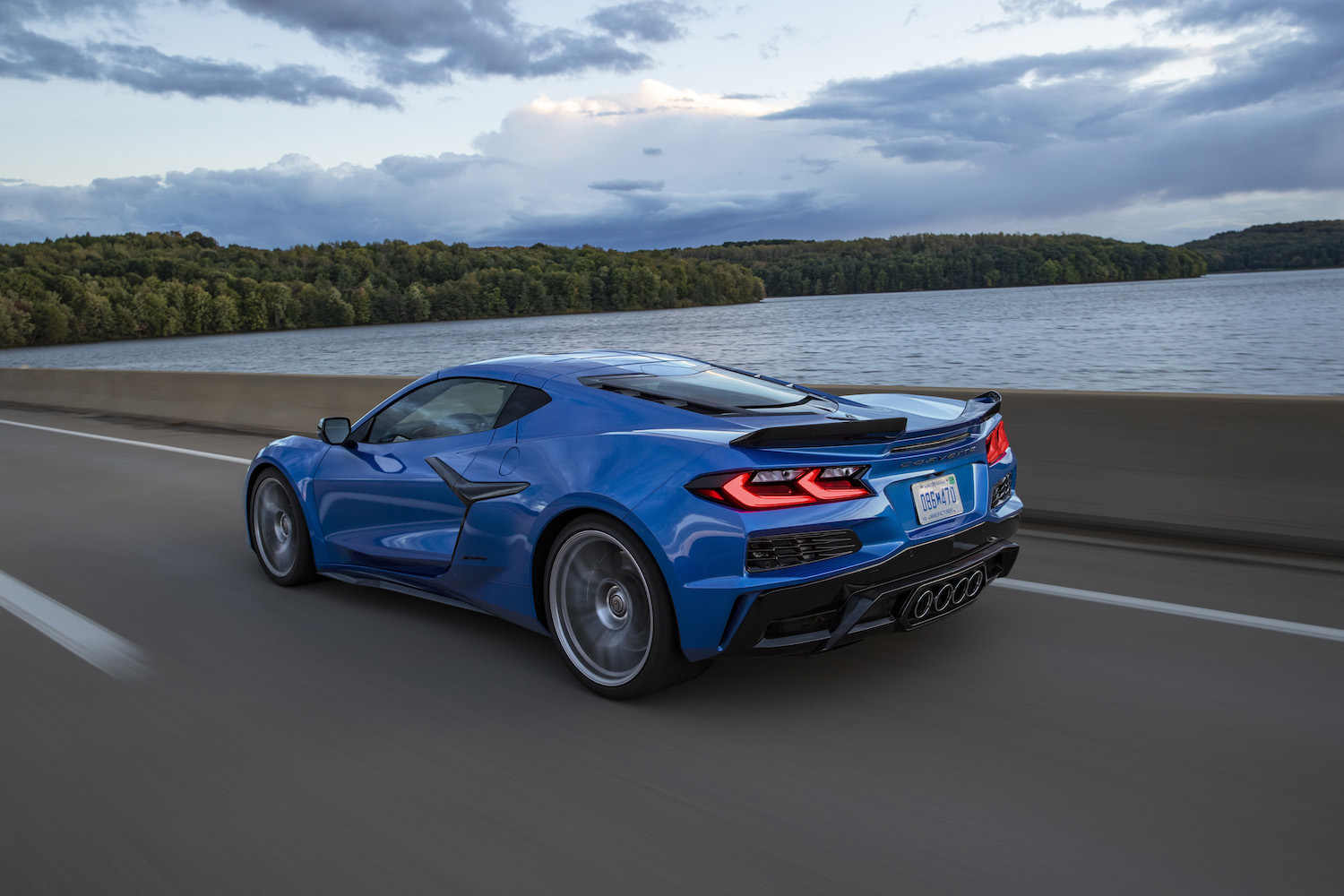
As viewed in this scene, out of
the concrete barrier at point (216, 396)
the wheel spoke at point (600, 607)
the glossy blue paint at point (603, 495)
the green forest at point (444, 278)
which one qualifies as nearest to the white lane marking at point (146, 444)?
the concrete barrier at point (216, 396)

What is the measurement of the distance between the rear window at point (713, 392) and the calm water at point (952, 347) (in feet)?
70.2

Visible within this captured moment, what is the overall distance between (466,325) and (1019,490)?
97.7 meters

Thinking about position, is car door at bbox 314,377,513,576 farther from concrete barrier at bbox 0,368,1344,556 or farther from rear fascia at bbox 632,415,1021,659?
concrete barrier at bbox 0,368,1344,556

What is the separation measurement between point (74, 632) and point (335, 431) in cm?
149

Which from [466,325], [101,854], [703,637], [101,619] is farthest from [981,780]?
[466,325]

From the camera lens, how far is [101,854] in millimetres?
2883

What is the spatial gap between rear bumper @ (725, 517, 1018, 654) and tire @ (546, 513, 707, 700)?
11.8 inches

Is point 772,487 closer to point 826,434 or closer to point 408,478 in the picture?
point 826,434

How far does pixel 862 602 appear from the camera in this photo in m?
3.61

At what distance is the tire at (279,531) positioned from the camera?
5562mm

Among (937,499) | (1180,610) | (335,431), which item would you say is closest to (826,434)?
(937,499)

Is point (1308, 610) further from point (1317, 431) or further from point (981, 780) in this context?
point (981, 780)

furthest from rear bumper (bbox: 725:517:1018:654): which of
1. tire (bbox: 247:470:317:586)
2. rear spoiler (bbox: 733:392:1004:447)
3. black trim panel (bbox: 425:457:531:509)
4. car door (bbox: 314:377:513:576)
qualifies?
tire (bbox: 247:470:317:586)

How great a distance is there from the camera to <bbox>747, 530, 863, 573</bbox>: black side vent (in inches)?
137
